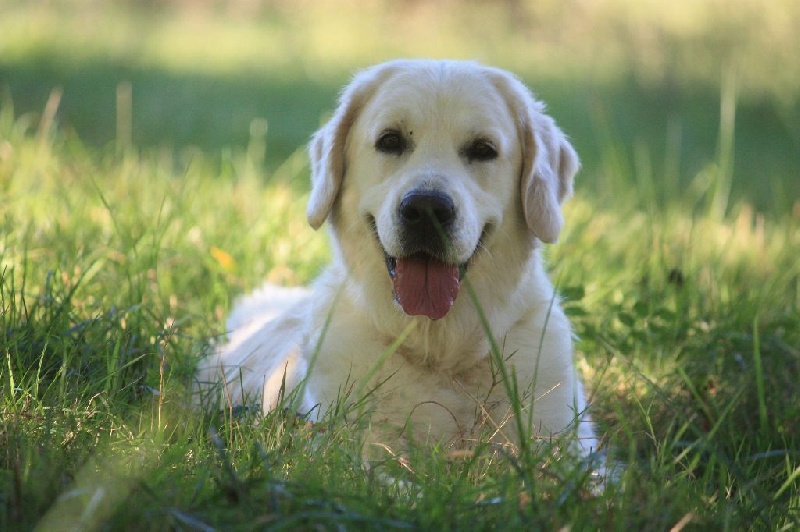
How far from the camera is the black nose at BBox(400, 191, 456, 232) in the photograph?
313 centimetres

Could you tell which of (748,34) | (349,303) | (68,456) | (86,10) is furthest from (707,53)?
(68,456)

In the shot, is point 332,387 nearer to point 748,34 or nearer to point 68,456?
point 68,456

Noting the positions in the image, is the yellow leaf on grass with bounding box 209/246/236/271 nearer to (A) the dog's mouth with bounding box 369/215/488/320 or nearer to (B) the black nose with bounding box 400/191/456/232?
(A) the dog's mouth with bounding box 369/215/488/320

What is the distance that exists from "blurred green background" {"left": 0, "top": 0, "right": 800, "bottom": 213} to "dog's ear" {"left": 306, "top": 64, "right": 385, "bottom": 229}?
422cm

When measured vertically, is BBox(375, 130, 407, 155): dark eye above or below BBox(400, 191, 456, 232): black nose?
above

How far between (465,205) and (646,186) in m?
3.85

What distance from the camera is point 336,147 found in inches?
147

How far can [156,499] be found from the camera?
2170 mm

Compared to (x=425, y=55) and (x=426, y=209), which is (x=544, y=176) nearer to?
(x=426, y=209)

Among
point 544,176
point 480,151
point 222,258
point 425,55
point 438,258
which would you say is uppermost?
point 480,151

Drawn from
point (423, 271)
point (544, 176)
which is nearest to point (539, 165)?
point (544, 176)

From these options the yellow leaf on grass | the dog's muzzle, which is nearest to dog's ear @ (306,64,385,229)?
the dog's muzzle

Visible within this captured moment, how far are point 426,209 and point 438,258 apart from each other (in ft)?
0.75

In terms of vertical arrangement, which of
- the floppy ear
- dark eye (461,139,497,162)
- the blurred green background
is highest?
dark eye (461,139,497,162)
